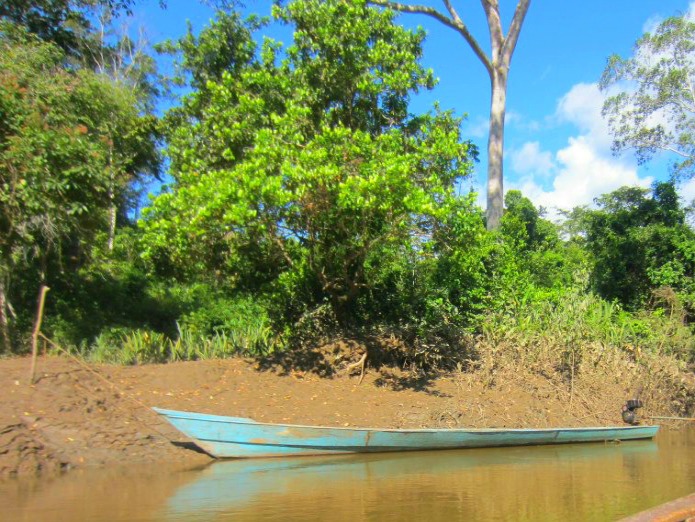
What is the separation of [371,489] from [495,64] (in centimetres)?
1354

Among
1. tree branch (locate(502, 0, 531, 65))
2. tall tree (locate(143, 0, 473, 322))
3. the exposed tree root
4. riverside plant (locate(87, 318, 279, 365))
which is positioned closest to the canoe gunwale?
the exposed tree root

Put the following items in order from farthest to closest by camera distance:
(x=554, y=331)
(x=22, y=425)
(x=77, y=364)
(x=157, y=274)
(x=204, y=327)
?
(x=204, y=327) < (x=554, y=331) < (x=157, y=274) < (x=77, y=364) < (x=22, y=425)

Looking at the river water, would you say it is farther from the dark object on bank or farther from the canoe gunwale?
the dark object on bank

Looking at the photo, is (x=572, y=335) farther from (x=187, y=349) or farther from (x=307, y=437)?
(x=187, y=349)

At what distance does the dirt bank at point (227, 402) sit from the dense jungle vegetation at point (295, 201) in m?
1.03

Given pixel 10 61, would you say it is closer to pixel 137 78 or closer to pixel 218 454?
pixel 218 454

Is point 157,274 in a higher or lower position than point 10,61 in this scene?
lower

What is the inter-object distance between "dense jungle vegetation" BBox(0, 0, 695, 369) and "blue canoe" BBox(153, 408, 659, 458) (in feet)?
9.42

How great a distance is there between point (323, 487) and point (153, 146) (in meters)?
11.3

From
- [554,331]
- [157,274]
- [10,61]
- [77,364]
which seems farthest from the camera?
[554,331]

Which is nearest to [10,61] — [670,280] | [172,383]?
[172,383]

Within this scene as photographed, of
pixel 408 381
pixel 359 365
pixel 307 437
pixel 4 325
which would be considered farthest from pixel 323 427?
pixel 4 325

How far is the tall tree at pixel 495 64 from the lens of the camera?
17453mm

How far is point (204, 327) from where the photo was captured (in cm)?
1798
